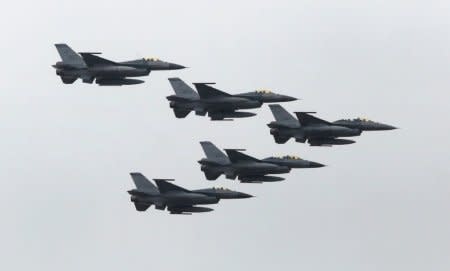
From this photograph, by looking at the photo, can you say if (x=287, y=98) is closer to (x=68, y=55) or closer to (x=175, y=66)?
(x=175, y=66)

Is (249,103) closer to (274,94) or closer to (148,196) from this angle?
(274,94)

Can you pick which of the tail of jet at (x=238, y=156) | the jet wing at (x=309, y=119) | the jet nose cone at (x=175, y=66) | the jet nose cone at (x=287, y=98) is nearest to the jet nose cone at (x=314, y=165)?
the tail of jet at (x=238, y=156)

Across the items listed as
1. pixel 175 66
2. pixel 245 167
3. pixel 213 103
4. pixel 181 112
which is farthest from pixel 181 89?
pixel 245 167

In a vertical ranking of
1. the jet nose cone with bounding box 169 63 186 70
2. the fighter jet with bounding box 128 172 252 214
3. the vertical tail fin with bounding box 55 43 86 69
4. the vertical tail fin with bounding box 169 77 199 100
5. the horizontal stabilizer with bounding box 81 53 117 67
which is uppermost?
the vertical tail fin with bounding box 55 43 86 69

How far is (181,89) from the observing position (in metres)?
194

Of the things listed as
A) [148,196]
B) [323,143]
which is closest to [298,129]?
[323,143]

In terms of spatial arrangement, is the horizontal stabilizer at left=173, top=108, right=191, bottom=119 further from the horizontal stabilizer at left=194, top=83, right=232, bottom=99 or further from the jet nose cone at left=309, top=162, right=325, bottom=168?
the jet nose cone at left=309, top=162, right=325, bottom=168

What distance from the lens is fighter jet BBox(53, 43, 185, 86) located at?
603ft

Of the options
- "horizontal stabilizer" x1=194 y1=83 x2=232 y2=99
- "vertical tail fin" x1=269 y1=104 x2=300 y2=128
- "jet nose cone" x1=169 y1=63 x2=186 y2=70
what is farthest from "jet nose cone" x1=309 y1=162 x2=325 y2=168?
"jet nose cone" x1=169 y1=63 x2=186 y2=70

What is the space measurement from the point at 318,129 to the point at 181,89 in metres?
15.4

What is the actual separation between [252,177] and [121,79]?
19746mm

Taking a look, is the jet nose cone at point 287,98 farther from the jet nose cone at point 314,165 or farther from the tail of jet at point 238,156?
the jet nose cone at point 314,165

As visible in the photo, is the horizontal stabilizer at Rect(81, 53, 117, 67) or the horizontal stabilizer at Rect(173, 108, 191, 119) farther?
the horizontal stabilizer at Rect(173, 108, 191, 119)

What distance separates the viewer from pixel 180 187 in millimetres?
196375
